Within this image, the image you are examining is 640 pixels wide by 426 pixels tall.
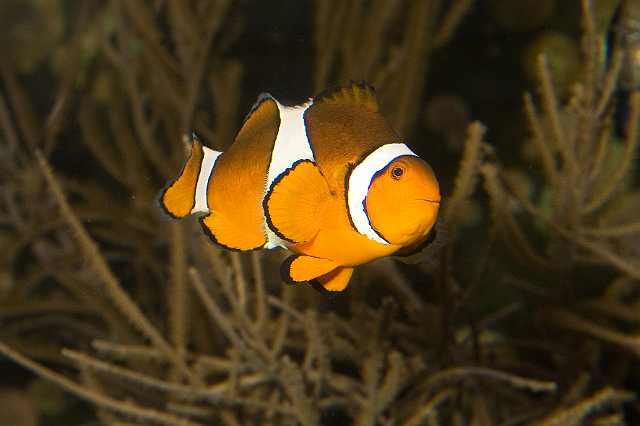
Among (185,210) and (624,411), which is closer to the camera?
(185,210)

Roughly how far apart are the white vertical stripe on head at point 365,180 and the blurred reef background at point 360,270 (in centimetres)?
13

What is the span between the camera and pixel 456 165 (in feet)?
9.83

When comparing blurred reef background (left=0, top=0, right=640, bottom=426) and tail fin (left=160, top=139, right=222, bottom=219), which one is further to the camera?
blurred reef background (left=0, top=0, right=640, bottom=426)

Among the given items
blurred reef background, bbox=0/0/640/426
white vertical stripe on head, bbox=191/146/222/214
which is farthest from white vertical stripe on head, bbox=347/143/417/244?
white vertical stripe on head, bbox=191/146/222/214

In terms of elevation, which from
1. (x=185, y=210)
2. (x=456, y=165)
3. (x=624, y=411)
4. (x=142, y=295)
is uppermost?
(x=456, y=165)

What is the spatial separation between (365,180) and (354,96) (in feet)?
0.44

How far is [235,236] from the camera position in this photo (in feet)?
2.75

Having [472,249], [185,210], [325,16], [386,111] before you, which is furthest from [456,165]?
[185,210]

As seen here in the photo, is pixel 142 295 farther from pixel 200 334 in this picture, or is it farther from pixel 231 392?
pixel 231 392

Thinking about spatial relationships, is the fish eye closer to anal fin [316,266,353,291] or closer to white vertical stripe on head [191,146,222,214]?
anal fin [316,266,353,291]

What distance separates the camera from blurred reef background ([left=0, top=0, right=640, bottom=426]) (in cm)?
151

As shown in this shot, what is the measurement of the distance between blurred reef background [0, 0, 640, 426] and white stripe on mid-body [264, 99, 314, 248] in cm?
20

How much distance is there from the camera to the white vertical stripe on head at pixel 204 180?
0.89 meters

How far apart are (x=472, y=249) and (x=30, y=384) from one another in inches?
82.6
